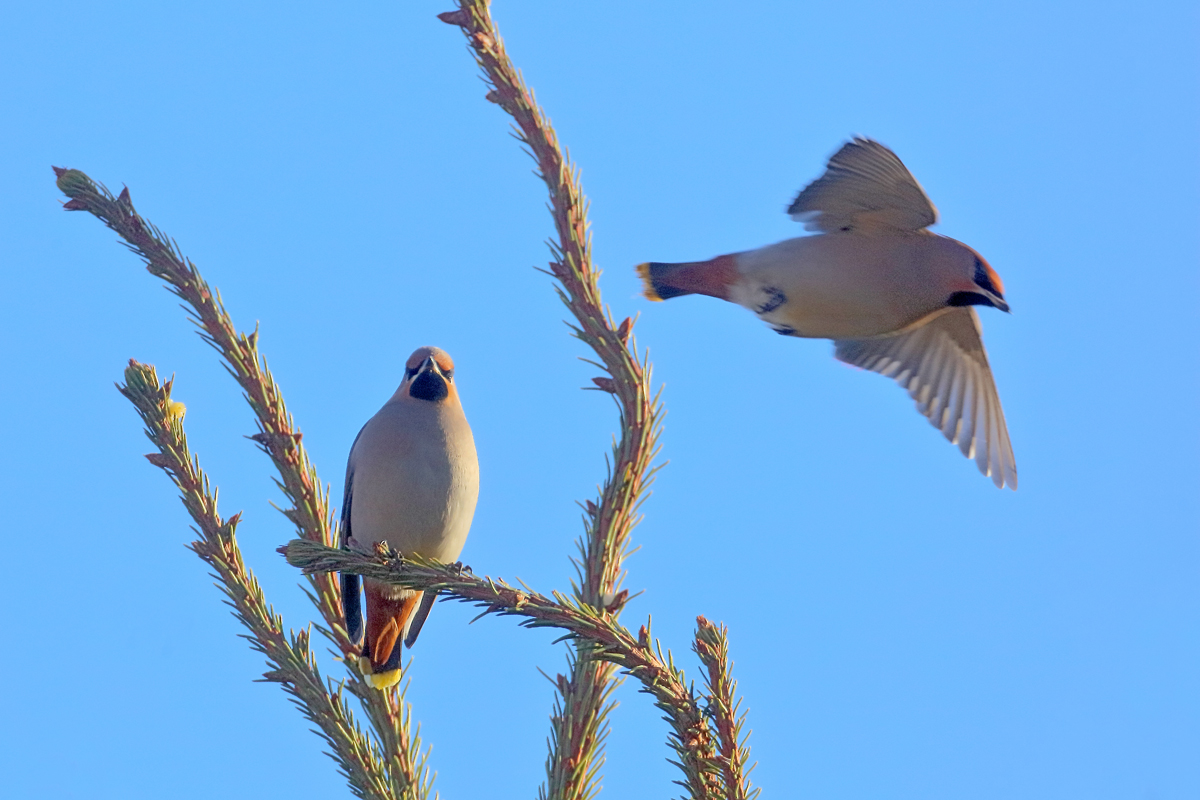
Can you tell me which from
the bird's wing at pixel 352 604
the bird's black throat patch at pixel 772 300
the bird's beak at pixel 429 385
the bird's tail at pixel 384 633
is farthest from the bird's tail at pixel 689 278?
the bird's tail at pixel 384 633

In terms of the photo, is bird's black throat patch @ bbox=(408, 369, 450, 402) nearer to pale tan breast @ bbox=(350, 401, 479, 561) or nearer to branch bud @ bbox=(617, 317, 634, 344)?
pale tan breast @ bbox=(350, 401, 479, 561)

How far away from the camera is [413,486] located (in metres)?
3.66

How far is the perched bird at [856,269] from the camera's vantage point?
4.12 m

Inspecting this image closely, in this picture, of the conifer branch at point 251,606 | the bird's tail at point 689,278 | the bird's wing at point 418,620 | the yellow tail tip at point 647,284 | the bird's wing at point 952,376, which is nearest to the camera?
the conifer branch at point 251,606

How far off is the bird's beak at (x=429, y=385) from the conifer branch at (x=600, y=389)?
50.2 inches

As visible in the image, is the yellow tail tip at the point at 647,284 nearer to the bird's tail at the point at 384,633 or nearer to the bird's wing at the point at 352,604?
the bird's wing at the point at 352,604

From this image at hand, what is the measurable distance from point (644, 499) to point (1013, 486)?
7.66 feet

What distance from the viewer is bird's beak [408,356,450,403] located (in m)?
3.96

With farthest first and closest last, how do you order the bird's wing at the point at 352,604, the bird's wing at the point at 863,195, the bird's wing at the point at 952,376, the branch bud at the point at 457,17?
the bird's wing at the point at 952,376 < the bird's wing at the point at 863,195 < the bird's wing at the point at 352,604 < the branch bud at the point at 457,17

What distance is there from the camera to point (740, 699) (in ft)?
7.54

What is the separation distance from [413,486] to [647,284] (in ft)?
4.31

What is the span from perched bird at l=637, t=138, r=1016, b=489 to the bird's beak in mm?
937

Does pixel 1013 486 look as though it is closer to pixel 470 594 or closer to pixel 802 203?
pixel 802 203

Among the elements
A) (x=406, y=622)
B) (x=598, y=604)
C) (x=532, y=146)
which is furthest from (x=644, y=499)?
(x=406, y=622)
